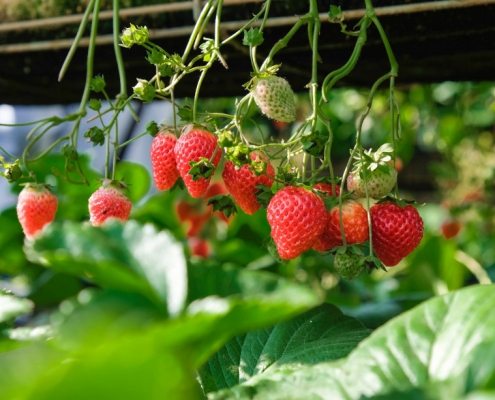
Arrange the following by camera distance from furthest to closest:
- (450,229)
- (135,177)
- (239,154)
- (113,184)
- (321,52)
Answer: (450,229) < (135,177) < (321,52) < (113,184) < (239,154)

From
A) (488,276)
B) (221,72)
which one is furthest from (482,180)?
(221,72)

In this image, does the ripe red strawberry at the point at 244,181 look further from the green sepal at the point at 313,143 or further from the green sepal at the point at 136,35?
the green sepal at the point at 136,35

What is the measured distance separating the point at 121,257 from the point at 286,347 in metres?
0.33

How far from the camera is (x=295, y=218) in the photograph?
2.08 ft

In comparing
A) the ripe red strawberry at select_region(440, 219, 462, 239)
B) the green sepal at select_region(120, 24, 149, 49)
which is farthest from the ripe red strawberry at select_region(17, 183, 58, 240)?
the ripe red strawberry at select_region(440, 219, 462, 239)

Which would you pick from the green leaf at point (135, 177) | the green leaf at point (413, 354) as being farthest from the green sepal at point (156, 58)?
the green leaf at point (135, 177)

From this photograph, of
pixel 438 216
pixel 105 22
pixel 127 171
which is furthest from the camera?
pixel 438 216

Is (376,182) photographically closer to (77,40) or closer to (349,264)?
(349,264)

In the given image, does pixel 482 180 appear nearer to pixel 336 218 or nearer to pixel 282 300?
pixel 336 218

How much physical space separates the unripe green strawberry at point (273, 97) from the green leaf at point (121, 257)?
26 centimetres

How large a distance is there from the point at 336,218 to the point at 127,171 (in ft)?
3.46

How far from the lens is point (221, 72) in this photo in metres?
1.02

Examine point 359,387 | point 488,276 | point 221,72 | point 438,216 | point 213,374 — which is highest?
point 221,72

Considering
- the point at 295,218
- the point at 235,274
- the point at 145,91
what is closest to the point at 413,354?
the point at 235,274
